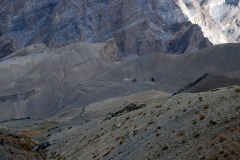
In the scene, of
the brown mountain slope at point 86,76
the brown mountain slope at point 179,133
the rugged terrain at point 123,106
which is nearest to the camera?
the brown mountain slope at point 179,133

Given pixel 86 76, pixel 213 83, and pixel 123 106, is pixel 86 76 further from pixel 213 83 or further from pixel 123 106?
pixel 213 83

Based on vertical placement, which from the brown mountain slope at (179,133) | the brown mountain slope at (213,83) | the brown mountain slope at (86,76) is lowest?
the brown mountain slope at (86,76)

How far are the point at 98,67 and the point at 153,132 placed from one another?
15887 centimetres

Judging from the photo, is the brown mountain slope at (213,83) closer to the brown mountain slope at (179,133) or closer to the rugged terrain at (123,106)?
the rugged terrain at (123,106)

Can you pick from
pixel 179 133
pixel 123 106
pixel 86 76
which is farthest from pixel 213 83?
pixel 86 76

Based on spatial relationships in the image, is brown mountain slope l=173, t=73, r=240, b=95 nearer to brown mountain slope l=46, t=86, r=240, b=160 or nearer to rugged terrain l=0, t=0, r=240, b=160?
rugged terrain l=0, t=0, r=240, b=160

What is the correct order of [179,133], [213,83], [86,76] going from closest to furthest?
[179,133]
[213,83]
[86,76]

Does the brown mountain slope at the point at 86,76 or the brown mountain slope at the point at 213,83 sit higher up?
the brown mountain slope at the point at 213,83

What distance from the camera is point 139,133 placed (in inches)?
1371

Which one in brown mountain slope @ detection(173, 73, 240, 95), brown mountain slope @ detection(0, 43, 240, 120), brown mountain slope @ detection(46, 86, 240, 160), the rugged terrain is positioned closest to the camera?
brown mountain slope @ detection(46, 86, 240, 160)

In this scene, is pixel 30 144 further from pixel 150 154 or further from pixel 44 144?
pixel 150 154

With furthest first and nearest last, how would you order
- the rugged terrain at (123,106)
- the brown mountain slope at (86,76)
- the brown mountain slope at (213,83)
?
Answer: the brown mountain slope at (86,76)
the brown mountain slope at (213,83)
the rugged terrain at (123,106)

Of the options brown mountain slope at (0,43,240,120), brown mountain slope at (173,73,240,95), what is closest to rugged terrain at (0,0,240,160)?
brown mountain slope at (173,73,240,95)

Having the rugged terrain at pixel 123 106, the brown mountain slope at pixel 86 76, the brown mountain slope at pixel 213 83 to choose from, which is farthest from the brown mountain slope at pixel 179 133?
the brown mountain slope at pixel 86 76
